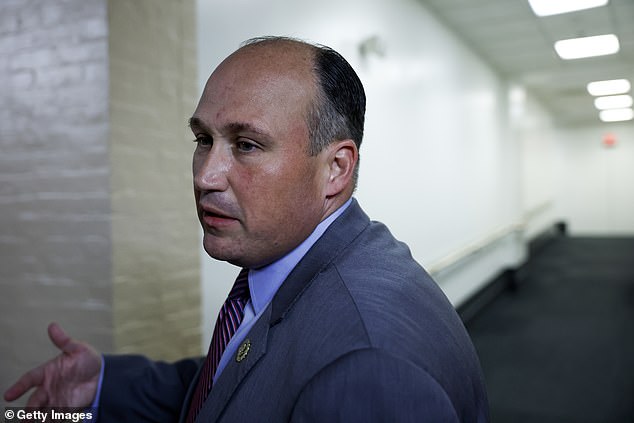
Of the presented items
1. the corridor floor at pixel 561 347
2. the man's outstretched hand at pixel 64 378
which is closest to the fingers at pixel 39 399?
the man's outstretched hand at pixel 64 378

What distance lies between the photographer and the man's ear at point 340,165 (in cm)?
114

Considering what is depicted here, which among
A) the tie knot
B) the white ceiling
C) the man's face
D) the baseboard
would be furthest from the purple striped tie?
the baseboard

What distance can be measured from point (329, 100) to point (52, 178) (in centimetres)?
142

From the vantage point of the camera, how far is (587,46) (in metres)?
5.81

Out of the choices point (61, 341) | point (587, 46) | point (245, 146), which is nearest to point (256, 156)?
point (245, 146)

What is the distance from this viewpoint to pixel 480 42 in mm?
5871

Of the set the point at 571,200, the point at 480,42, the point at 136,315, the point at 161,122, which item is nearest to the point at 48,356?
the point at 136,315

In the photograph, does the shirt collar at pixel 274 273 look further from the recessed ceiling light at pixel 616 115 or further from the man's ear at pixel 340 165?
the recessed ceiling light at pixel 616 115

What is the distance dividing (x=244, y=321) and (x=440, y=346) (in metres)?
0.44

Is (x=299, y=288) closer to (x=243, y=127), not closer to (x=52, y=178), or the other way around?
(x=243, y=127)

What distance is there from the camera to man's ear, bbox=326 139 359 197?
1.14 meters

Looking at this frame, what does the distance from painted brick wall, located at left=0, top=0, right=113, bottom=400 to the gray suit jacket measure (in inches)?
45.6

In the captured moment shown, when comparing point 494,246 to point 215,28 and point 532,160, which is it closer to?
point 532,160

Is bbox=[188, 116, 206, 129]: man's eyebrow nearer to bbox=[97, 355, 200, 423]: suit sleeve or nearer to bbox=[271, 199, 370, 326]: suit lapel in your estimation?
bbox=[271, 199, 370, 326]: suit lapel
